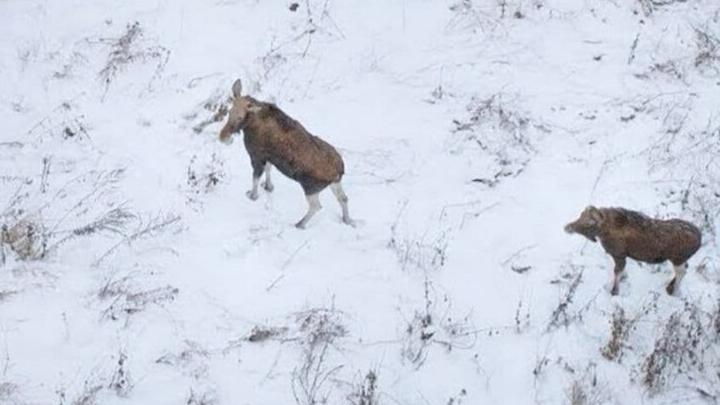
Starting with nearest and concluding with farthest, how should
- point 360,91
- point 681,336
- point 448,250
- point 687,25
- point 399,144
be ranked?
→ point 681,336 < point 448,250 < point 399,144 < point 360,91 < point 687,25

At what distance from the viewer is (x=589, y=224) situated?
8.06 metres

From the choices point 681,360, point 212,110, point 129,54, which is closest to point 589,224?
point 681,360

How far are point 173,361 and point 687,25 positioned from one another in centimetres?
813

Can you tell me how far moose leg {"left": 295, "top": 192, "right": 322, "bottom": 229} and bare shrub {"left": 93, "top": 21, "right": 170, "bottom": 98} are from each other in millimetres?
3463

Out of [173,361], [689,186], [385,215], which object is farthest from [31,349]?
[689,186]

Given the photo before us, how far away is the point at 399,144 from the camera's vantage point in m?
10.4

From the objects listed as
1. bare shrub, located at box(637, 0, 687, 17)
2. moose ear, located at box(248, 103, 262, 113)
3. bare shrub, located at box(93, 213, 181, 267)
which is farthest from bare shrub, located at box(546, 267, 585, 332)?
bare shrub, located at box(637, 0, 687, 17)

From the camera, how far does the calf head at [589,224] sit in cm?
802

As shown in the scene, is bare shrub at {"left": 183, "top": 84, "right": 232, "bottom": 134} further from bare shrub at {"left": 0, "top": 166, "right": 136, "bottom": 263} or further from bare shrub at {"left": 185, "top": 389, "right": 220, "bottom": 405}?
bare shrub at {"left": 185, "top": 389, "right": 220, "bottom": 405}

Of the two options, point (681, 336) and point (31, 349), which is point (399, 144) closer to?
point (681, 336)

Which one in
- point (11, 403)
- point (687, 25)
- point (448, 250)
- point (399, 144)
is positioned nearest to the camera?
point (11, 403)

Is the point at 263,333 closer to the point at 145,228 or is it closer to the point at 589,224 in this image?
the point at 145,228

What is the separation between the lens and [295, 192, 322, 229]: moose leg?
882cm

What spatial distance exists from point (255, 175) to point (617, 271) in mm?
3523
